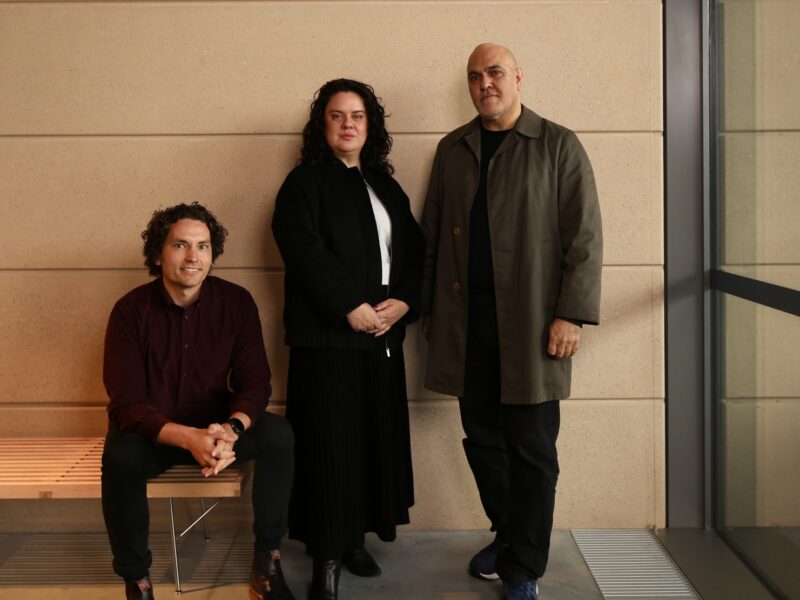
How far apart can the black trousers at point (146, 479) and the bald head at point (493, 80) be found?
1.18m

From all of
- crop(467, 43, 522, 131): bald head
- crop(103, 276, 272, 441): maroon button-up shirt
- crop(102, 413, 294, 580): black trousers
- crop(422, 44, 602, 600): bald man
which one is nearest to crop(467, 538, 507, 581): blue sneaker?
crop(422, 44, 602, 600): bald man

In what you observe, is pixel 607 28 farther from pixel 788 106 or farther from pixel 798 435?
pixel 798 435

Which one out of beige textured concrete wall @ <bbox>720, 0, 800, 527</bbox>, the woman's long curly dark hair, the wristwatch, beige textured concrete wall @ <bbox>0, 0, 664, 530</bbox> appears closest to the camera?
beige textured concrete wall @ <bbox>720, 0, 800, 527</bbox>

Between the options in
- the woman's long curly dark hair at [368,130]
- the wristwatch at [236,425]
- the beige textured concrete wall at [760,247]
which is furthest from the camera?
the woman's long curly dark hair at [368,130]

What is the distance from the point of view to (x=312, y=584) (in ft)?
9.76

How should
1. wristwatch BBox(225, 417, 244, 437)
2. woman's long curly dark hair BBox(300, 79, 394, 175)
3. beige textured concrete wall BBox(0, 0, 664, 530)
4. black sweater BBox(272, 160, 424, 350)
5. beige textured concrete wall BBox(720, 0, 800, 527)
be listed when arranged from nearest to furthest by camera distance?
beige textured concrete wall BBox(720, 0, 800, 527) → wristwatch BBox(225, 417, 244, 437) → black sweater BBox(272, 160, 424, 350) → woman's long curly dark hair BBox(300, 79, 394, 175) → beige textured concrete wall BBox(0, 0, 664, 530)

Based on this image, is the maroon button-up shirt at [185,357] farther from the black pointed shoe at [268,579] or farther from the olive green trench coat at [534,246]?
the olive green trench coat at [534,246]

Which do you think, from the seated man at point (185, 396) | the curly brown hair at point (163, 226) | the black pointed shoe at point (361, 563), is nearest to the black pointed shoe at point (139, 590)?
the seated man at point (185, 396)

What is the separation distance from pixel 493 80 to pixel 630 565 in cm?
168

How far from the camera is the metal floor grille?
9.72 ft

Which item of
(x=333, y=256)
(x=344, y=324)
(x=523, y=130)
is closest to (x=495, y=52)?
(x=523, y=130)

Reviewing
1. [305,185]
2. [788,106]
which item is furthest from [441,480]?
[788,106]

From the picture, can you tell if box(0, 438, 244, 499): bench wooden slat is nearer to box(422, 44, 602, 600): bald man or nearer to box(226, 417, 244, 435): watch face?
box(226, 417, 244, 435): watch face

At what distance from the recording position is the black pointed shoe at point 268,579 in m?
2.87
